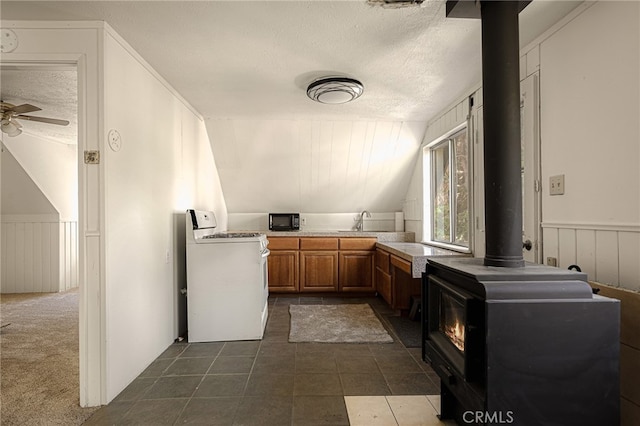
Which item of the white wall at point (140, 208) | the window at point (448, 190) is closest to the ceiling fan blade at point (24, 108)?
the white wall at point (140, 208)

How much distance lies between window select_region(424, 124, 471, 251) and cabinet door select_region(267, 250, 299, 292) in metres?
1.79

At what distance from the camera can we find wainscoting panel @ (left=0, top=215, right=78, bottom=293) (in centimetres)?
452

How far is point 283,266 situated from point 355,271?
38.6 inches

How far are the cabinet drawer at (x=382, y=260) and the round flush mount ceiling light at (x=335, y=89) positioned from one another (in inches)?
72.3

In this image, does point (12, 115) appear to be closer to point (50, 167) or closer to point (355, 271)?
point (50, 167)

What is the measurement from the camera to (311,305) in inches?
150

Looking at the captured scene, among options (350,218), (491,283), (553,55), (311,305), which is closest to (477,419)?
(491,283)

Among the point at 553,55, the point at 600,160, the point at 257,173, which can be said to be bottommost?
the point at 600,160

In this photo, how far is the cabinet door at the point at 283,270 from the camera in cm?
416

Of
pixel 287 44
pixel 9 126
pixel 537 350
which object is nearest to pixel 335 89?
pixel 287 44

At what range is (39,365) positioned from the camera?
90.8 inches

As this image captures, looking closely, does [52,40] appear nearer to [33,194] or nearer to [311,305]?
[311,305]

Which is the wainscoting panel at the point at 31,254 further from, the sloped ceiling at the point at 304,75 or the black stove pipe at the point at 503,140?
the black stove pipe at the point at 503,140

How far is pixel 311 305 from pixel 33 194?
13.8 ft
